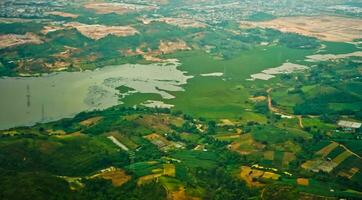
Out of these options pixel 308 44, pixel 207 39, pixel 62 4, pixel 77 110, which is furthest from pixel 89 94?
pixel 62 4

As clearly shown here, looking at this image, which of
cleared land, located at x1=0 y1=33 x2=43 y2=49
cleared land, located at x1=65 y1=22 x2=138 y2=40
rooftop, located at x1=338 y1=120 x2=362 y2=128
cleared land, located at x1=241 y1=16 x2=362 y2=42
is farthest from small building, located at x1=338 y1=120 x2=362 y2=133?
cleared land, located at x1=0 y1=33 x2=43 y2=49

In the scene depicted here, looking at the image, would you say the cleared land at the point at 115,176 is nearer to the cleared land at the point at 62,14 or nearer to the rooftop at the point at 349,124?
the rooftop at the point at 349,124

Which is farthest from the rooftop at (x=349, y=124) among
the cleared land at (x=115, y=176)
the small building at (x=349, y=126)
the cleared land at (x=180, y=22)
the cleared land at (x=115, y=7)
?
the cleared land at (x=115, y=7)

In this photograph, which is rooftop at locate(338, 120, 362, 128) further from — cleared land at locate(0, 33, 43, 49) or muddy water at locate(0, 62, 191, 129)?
cleared land at locate(0, 33, 43, 49)

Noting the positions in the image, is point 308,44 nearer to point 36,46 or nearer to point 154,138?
point 36,46

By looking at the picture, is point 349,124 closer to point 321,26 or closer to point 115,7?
point 321,26

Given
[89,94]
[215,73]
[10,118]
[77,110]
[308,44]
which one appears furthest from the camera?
[308,44]

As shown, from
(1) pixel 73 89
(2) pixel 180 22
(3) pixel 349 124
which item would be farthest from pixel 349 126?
(2) pixel 180 22
